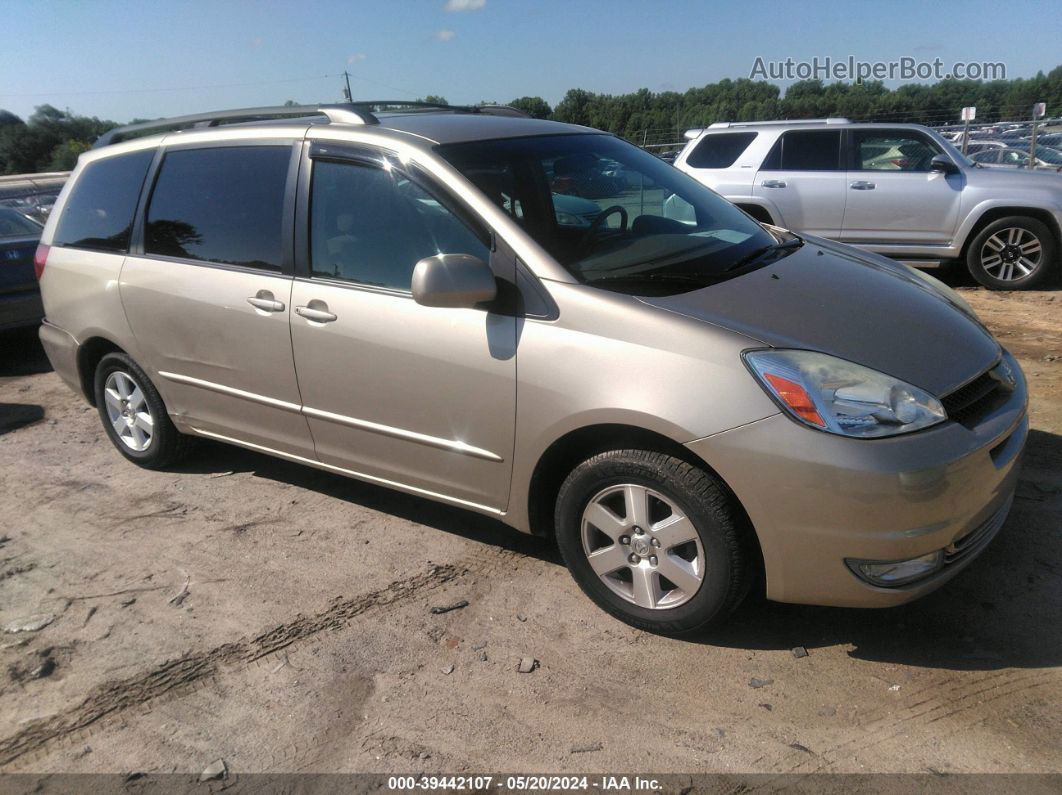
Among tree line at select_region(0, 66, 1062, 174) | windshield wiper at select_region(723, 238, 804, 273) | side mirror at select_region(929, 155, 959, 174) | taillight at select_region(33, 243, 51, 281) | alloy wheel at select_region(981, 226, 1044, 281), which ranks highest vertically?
tree line at select_region(0, 66, 1062, 174)

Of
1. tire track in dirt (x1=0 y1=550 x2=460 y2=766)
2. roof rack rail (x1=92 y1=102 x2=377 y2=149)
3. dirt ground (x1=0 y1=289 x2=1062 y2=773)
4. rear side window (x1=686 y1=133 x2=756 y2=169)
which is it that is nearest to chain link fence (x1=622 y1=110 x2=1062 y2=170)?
rear side window (x1=686 y1=133 x2=756 y2=169)

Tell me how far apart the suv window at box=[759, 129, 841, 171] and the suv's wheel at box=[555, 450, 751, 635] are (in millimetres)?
7240

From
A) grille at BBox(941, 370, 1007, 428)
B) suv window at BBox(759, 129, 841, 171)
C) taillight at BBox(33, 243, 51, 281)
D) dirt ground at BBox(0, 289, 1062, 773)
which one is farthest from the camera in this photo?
suv window at BBox(759, 129, 841, 171)

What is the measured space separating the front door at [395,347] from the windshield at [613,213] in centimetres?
27

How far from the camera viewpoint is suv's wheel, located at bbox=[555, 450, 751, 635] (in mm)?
2832

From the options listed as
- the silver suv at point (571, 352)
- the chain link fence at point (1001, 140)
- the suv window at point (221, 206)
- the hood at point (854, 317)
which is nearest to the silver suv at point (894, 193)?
the chain link fence at point (1001, 140)

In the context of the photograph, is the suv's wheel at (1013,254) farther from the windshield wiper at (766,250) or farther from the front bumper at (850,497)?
the front bumper at (850,497)

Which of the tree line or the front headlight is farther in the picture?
the tree line

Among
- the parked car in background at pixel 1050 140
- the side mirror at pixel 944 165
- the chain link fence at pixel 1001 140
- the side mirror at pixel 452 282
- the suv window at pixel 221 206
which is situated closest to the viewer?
the side mirror at pixel 452 282

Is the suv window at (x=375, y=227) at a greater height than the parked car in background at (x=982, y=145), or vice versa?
the parked car in background at (x=982, y=145)

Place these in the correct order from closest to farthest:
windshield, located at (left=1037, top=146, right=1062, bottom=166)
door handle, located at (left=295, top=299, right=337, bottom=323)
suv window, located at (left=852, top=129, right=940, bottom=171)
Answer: door handle, located at (left=295, top=299, right=337, bottom=323)
suv window, located at (left=852, top=129, right=940, bottom=171)
windshield, located at (left=1037, top=146, right=1062, bottom=166)

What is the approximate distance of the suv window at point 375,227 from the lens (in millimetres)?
3410

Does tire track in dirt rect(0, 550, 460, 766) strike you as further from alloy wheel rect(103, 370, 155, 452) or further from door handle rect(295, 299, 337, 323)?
alloy wheel rect(103, 370, 155, 452)

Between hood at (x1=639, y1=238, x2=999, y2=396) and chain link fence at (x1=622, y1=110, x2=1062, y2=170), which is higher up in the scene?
chain link fence at (x1=622, y1=110, x2=1062, y2=170)
